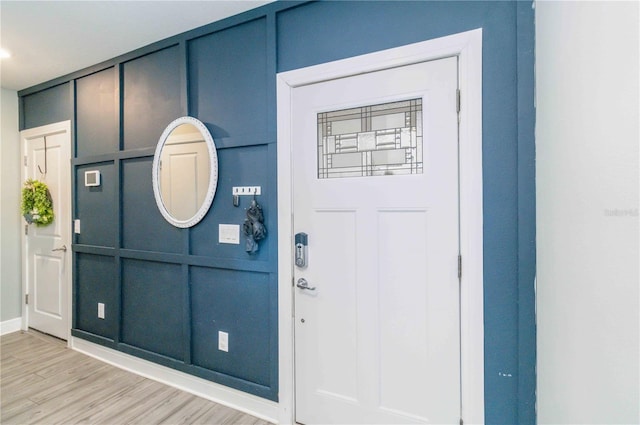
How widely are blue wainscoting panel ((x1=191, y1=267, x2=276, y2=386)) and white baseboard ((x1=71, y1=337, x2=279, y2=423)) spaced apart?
0.12 meters

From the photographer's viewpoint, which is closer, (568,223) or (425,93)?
(568,223)

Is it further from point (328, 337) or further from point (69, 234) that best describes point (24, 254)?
point (328, 337)

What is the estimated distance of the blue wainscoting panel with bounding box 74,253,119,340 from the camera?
2.65m

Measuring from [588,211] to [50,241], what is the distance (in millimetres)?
4205

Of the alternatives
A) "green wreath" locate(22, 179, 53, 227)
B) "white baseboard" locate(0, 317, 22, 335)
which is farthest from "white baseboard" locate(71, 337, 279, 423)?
"green wreath" locate(22, 179, 53, 227)

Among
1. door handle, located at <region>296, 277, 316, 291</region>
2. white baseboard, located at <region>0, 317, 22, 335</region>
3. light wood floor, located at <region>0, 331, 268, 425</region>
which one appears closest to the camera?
door handle, located at <region>296, 277, 316, 291</region>

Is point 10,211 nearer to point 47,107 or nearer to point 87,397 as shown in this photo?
point 47,107

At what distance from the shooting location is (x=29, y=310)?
11.0ft

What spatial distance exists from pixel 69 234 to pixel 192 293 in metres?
1.68

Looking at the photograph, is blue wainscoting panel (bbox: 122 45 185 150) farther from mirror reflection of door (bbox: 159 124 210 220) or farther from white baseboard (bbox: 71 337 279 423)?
white baseboard (bbox: 71 337 279 423)

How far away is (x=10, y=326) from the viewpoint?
10.8 ft

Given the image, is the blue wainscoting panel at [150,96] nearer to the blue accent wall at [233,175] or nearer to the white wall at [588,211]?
the blue accent wall at [233,175]

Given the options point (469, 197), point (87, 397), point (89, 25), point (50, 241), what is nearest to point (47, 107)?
point (50, 241)

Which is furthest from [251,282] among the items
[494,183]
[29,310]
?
[29,310]
